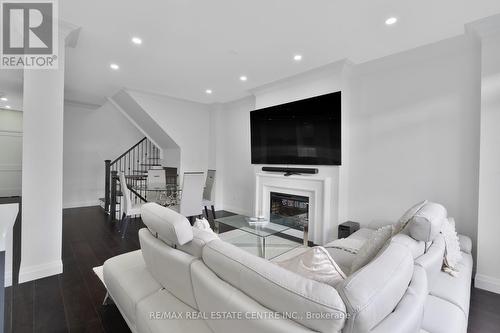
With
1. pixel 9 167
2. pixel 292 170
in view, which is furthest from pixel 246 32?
pixel 9 167

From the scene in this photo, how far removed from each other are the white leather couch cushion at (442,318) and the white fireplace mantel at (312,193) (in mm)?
1903

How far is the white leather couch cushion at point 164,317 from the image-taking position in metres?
1.18

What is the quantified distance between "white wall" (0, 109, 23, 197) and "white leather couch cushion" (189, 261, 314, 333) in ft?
26.4

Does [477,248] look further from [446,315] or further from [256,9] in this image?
[256,9]

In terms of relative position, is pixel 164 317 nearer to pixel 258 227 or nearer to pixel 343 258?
pixel 343 258

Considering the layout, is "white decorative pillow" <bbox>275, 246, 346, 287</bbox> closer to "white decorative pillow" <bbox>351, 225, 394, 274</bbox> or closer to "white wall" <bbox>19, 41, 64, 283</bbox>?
"white decorative pillow" <bbox>351, 225, 394, 274</bbox>

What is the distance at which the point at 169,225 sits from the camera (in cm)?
143

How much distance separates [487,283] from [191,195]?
3898 mm

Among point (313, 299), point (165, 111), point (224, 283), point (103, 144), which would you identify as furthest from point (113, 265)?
point (103, 144)

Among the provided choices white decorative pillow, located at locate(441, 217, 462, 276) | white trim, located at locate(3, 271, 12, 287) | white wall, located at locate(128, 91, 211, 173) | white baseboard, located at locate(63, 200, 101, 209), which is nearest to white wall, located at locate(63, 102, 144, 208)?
white baseboard, located at locate(63, 200, 101, 209)

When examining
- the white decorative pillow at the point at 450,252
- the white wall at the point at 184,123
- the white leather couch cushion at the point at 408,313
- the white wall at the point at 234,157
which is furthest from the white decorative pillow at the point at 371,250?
the white wall at the point at 184,123

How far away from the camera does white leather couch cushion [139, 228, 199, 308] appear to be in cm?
131

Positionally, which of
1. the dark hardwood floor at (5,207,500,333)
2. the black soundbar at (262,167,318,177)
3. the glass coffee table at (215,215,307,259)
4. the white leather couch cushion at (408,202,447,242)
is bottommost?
the dark hardwood floor at (5,207,500,333)

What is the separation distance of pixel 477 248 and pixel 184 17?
386 centimetres
